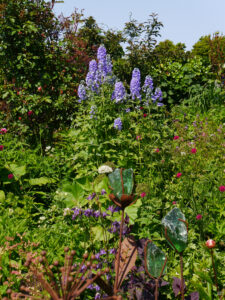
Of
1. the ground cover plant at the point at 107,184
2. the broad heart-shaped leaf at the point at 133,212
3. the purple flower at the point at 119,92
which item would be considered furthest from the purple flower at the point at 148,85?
the broad heart-shaped leaf at the point at 133,212

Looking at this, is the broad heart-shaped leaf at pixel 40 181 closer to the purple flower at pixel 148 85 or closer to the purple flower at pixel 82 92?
the purple flower at pixel 82 92

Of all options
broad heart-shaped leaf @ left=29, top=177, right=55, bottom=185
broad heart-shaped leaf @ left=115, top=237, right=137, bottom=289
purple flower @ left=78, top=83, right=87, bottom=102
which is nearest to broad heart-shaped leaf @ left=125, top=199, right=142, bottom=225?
broad heart-shaped leaf @ left=29, top=177, right=55, bottom=185

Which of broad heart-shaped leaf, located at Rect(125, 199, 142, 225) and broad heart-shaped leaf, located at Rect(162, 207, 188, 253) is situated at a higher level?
broad heart-shaped leaf, located at Rect(125, 199, 142, 225)

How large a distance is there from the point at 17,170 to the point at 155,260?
9.12ft

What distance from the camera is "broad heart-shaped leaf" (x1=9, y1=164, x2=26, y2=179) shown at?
349 cm

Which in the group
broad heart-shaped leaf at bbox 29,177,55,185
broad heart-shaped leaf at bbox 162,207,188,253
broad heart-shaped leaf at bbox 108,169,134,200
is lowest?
broad heart-shaped leaf at bbox 162,207,188,253

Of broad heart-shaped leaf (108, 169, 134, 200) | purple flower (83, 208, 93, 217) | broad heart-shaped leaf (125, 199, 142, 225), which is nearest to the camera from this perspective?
broad heart-shaped leaf (108, 169, 134, 200)

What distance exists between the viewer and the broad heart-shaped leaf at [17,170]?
11.4ft

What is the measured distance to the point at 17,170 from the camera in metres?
3.53

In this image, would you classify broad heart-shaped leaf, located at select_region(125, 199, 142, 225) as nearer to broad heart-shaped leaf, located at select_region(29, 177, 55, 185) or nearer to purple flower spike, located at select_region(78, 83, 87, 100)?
broad heart-shaped leaf, located at select_region(29, 177, 55, 185)

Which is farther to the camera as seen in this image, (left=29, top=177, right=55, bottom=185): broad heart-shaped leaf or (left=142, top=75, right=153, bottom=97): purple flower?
(left=142, top=75, right=153, bottom=97): purple flower

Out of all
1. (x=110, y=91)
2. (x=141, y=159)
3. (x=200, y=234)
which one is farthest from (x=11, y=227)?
(x=110, y=91)

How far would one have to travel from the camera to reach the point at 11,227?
7.64 ft

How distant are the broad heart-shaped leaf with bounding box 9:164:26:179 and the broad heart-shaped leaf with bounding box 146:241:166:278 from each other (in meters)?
2.69
